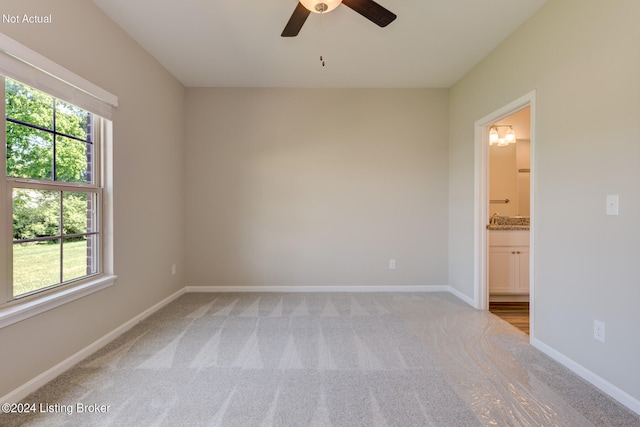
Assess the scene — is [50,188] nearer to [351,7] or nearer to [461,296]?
[351,7]

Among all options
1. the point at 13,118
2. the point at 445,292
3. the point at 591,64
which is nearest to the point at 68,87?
the point at 13,118

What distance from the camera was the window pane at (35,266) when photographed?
5.44 feet

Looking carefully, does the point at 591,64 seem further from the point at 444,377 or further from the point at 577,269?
the point at 444,377

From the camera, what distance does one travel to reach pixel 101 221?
7.54 feet

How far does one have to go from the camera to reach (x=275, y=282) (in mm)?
3713

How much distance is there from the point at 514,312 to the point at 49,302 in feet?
13.6

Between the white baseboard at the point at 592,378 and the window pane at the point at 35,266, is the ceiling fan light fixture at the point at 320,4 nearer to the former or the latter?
the window pane at the point at 35,266

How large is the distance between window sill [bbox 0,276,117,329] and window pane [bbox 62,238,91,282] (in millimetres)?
98

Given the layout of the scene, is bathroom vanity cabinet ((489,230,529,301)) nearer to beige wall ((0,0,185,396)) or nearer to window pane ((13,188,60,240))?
beige wall ((0,0,185,396))

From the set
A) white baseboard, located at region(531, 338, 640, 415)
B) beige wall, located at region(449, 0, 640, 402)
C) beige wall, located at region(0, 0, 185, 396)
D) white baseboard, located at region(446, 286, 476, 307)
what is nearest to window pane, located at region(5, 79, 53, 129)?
beige wall, located at region(0, 0, 185, 396)

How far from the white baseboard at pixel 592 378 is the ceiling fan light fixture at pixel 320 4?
2.85 m

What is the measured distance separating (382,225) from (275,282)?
5.35ft

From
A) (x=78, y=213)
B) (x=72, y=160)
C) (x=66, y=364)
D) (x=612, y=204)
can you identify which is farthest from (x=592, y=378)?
(x=72, y=160)

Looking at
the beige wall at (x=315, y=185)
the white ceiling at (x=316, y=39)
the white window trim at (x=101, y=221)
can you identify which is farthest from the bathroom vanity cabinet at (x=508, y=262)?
the white window trim at (x=101, y=221)
